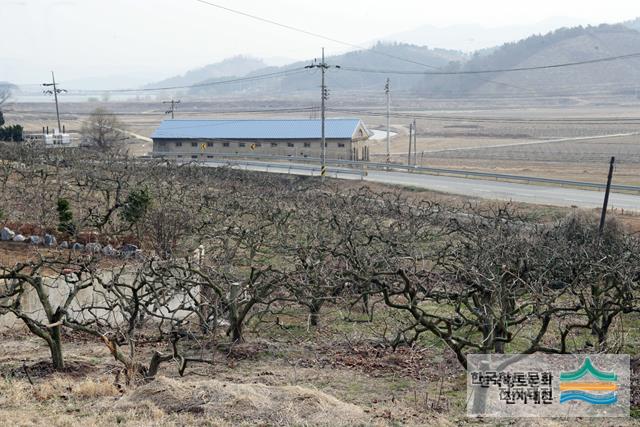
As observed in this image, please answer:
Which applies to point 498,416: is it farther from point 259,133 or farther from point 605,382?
point 259,133

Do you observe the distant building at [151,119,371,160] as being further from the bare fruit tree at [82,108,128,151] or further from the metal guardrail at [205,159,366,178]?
the metal guardrail at [205,159,366,178]

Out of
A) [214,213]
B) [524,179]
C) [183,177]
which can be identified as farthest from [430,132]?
[214,213]

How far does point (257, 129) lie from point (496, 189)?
2833cm

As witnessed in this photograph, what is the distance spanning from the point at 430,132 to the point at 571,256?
3235 inches

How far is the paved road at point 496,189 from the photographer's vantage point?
35656 mm

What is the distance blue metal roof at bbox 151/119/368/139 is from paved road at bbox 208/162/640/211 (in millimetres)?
10093

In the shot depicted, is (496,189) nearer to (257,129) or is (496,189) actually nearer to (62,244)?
(62,244)

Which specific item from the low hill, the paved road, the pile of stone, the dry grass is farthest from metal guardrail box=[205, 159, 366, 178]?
the low hill

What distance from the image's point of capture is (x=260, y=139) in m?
61.3

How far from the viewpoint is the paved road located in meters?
35.7

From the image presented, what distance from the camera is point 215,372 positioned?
42.5ft

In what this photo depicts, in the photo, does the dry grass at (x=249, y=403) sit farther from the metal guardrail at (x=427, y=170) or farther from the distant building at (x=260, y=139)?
the distant building at (x=260, y=139)

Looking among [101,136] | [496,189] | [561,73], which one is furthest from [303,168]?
[561,73]

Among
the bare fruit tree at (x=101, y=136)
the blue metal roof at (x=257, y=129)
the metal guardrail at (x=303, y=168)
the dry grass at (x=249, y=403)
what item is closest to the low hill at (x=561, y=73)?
the blue metal roof at (x=257, y=129)
